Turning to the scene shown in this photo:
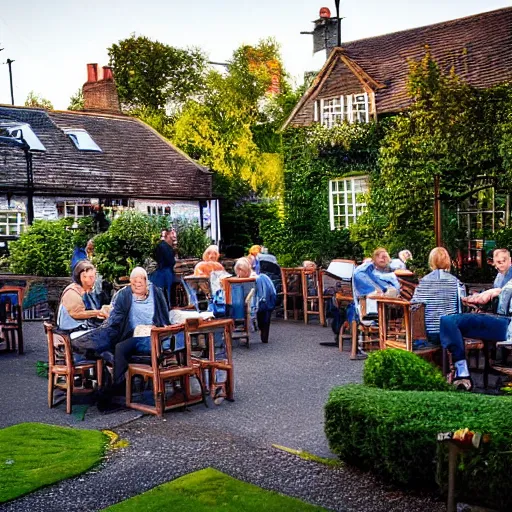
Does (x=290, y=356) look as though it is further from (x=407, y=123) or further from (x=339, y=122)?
(x=339, y=122)

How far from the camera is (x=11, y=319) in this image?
1252 cm

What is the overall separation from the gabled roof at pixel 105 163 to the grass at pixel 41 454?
18.2m

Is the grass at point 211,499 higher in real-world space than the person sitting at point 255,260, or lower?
lower

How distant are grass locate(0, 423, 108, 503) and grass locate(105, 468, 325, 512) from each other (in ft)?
2.81

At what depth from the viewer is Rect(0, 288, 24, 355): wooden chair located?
11.9 metres

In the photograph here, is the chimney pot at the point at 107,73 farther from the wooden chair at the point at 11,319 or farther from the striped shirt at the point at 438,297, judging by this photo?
the striped shirt at the point at 438,297

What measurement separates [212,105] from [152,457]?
95.1 ft

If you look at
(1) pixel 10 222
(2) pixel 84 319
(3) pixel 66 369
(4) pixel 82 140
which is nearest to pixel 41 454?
(3) pixel 66 369

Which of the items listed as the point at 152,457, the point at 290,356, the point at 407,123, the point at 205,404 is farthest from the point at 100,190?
the point at 152,457

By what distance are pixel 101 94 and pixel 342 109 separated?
561 inches

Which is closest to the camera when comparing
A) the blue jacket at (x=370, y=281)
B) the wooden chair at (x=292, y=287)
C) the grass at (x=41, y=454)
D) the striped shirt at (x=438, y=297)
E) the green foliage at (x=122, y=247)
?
the grass at (x=41, y=454)

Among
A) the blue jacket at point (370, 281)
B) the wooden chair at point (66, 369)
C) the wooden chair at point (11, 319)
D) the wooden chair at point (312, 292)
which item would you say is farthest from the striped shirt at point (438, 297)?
the wooden chair at point (11, 319)

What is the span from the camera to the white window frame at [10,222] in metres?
24.4

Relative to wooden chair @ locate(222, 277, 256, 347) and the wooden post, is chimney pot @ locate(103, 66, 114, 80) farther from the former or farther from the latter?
wooden chair @ locate(222, 277, 256, 347)
